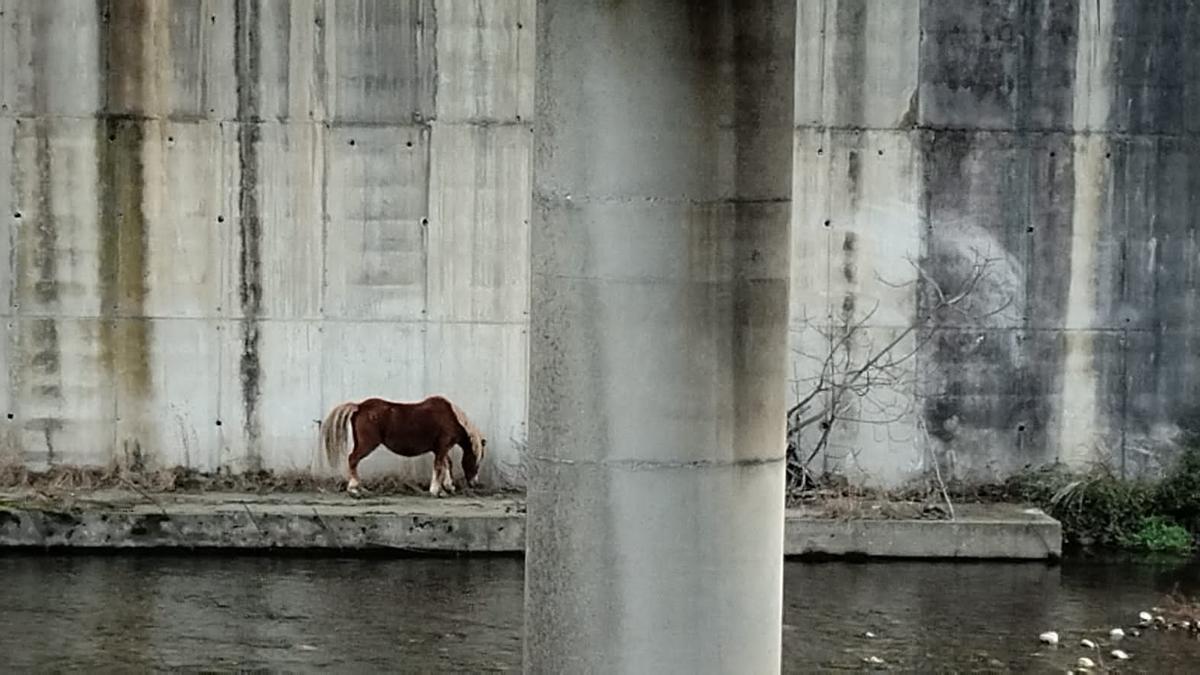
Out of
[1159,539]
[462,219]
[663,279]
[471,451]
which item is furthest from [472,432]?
[663,279]

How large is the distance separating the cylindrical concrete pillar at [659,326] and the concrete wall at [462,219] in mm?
7208

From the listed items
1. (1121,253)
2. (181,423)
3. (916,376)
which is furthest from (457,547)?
(1121,253)

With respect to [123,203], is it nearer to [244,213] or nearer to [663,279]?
[244,213]

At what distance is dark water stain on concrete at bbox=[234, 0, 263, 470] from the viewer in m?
15.5

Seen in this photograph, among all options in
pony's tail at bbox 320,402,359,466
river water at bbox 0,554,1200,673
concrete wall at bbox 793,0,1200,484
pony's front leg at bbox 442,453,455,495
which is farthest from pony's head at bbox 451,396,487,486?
concrete wall at bbox 793,0,1200,484

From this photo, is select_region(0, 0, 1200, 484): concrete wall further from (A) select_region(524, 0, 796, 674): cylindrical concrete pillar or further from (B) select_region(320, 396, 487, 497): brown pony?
(A) select_region(524, 0, 796, 674): cylindrical concrete pillar

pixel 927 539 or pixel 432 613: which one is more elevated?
pixel 927 539

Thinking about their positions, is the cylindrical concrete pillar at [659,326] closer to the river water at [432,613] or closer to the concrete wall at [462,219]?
the river water at [432,613]

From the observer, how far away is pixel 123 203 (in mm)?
15547

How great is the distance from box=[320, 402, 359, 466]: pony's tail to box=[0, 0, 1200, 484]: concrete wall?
0.41 meters

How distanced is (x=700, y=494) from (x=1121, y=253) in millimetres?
8493

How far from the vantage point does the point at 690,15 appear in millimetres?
8180

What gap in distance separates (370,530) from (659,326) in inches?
257

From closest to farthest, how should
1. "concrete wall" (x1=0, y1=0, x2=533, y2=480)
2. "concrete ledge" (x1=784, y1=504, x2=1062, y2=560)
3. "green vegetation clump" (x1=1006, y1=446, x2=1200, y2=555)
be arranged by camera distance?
1. "concrete ledge" (x1=784, y1=504, x2=1062, y2=560)
2. "green vegetation clump" (x1=1006, y1=446, x2=1200, y2=555)
3. "concrete wall" (x1=0, y1=0, x2=533, y2=480)
